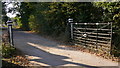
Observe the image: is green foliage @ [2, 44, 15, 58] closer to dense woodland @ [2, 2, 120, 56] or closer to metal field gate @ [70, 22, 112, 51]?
metal field gate @ [70, 22, 112, 51]

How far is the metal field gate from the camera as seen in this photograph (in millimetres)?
6613

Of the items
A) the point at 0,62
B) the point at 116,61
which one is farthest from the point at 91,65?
the point at 0,62

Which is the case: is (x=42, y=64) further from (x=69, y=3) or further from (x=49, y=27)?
(x=49, y=27)

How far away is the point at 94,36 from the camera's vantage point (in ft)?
24.0

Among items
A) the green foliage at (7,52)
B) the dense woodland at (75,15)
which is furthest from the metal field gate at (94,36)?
the green foliage at (7,52)

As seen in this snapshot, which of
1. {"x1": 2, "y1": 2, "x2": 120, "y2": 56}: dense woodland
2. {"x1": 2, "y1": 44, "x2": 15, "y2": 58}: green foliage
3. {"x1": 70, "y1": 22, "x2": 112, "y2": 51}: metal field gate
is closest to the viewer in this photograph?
{"x1": 2, "y1": 44, "x2": 15, "y2": 58}: green foliage

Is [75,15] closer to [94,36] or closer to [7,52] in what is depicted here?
[94,36]

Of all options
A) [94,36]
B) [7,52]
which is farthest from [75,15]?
[7,52]

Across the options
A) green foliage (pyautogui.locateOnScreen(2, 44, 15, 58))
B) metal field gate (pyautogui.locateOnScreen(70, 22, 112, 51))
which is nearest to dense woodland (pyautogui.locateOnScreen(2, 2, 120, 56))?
metal field gate (pyautogui.locateOnScreen(70, 22, 112, 51))

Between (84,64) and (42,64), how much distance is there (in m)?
1.69

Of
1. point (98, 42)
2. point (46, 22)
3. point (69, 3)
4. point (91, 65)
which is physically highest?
point (69, 3)

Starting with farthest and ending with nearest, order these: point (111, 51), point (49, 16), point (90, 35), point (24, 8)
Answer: point (24, 8)
point (49, 16)
point (90, 35)
point (111, 51)

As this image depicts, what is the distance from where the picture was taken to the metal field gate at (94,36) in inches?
260

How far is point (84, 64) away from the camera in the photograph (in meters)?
5.31
